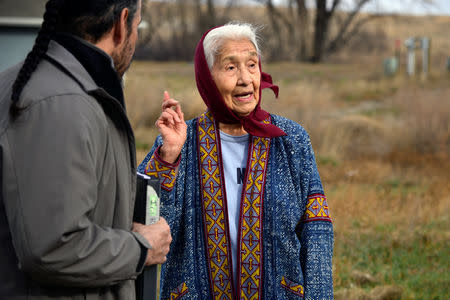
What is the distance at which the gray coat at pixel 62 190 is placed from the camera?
6.02 feet

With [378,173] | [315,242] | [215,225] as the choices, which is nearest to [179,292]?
[215,225]

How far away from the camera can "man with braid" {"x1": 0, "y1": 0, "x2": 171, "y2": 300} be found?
1.84 metres

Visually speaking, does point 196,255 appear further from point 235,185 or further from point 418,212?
point 418,212

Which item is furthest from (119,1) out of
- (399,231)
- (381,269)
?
(399,231)

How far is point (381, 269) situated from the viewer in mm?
5938

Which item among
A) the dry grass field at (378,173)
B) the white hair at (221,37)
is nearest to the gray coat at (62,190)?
the white hair at (221,37)

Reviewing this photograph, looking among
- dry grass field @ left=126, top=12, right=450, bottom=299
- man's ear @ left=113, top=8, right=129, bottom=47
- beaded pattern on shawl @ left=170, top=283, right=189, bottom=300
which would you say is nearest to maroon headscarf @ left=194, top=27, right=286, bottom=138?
beaded pattern on shawl @ left=170, top=283, right=189, bottom=300

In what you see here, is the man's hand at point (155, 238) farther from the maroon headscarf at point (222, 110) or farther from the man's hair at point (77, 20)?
the maroon headscarf at point (222, 110)

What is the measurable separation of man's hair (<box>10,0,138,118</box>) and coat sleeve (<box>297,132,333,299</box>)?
4.52 feet

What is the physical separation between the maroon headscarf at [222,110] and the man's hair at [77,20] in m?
1.21

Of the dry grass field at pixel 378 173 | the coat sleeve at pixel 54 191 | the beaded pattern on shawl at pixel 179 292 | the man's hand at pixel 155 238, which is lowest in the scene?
the dry grass field at pixel 378 173

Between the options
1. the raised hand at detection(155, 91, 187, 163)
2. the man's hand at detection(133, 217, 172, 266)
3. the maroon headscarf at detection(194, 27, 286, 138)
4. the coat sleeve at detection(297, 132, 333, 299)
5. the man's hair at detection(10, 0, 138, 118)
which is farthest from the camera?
the maroon headscarf at detection(194, 27, 286, 138)

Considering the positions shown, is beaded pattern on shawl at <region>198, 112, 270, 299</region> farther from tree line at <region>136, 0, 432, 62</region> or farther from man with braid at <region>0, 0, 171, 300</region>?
tree line at <region>136, 0, 432, 62</region>

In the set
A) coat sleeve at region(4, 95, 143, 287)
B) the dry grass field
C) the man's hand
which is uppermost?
coat sleeve at region(4, 95, 143, 287)
